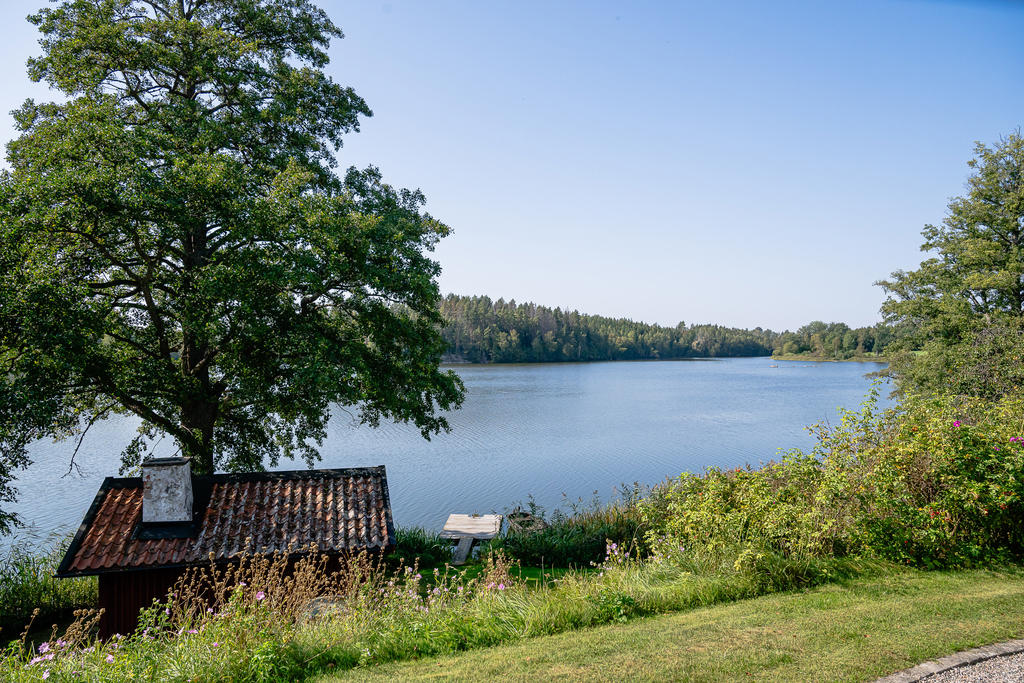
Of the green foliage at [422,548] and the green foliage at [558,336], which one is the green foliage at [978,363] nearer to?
the green foliage at [422,548]

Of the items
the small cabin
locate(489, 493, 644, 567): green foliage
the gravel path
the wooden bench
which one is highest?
the gravel path

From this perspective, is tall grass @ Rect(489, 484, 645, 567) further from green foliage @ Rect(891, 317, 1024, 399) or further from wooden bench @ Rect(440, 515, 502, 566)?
green foliage @ Rect(891, 317, 1024, 399)

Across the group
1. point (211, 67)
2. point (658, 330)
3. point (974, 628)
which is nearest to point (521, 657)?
point (974, 628)

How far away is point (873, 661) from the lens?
4465 millimetres

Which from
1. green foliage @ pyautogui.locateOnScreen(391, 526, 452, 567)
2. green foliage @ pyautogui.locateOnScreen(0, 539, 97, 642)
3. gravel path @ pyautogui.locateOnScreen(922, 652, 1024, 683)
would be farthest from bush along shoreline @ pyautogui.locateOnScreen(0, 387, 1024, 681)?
green foliage @ pyautogui.locateOnScreen(391, 526, 452, 567)

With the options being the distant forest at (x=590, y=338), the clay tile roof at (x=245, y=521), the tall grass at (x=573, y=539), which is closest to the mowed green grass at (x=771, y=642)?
the clay tile roof at (x=245, y=521)

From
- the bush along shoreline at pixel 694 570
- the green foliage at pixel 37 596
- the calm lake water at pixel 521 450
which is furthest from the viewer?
the calm lake water at pixel 521 450

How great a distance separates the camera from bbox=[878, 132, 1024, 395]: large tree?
21.9m

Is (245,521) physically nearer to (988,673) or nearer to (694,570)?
(694,570)

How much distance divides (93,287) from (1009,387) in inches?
970

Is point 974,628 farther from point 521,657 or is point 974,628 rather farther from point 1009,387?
point 1009,387

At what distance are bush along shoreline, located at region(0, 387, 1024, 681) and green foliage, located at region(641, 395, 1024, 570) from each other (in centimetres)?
2

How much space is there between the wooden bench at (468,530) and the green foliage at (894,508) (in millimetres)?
6346

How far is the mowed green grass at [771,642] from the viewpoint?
4.45m
